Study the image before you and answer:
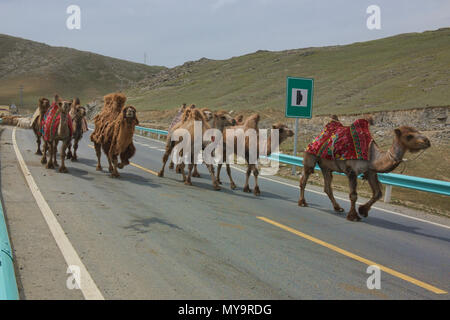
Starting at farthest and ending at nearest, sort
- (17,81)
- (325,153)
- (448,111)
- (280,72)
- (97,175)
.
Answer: (17,81) → (280,72) → (448,111) → (97,175) → (325,153)

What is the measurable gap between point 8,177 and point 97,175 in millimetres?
2570

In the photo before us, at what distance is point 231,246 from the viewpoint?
21.2 ft

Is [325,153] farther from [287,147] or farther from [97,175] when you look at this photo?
[287,147]

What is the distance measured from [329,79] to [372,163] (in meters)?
60.4

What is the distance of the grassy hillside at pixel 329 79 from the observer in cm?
4031

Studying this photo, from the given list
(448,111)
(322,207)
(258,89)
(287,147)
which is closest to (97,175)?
(322,207)

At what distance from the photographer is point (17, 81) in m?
180

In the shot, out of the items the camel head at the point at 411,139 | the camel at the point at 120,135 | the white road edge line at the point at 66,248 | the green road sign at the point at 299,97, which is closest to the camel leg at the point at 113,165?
the camel at the point at 120,135

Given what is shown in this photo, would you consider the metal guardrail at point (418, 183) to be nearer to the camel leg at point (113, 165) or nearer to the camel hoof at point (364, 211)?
the camel hoof at point (364, 211)

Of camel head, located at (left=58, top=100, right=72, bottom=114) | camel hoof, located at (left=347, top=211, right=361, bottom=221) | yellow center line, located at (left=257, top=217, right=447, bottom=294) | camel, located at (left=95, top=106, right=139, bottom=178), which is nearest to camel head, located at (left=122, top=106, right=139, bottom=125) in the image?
camel, located at (left=95, top=106, right=139, bottom=178)

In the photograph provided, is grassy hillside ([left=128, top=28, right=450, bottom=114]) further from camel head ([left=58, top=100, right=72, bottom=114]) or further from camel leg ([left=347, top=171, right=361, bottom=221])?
camel head ([left=58, top=100, right=72, bottom=114])

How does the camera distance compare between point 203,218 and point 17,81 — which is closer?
point 203,218
